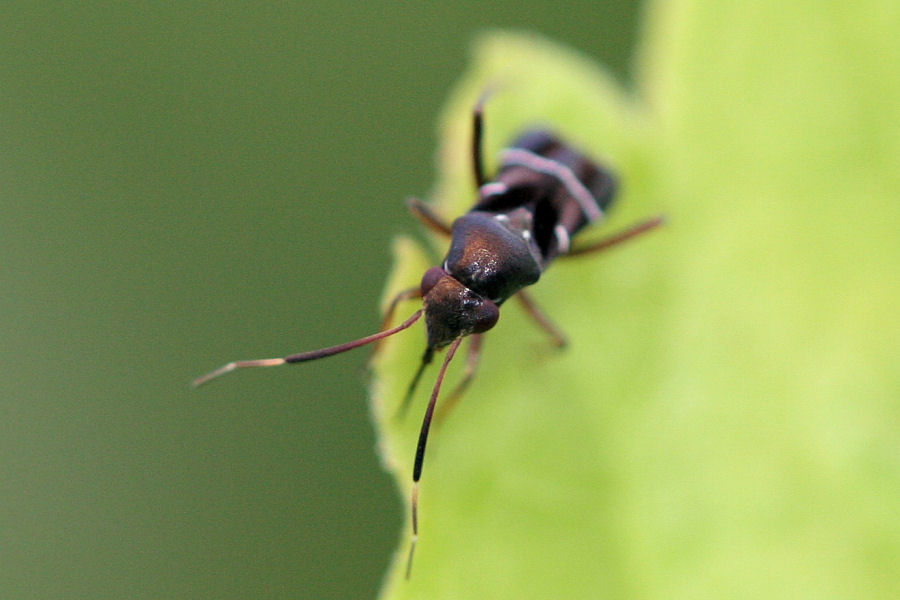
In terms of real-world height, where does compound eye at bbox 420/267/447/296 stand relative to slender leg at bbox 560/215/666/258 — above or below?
below

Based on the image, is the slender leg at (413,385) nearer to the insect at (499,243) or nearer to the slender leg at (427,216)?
the insect at (499,243)

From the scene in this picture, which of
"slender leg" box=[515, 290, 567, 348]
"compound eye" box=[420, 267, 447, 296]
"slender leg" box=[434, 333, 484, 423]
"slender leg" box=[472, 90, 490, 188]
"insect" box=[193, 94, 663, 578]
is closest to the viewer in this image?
"slender leg" box=[434, 333, 484, 423]

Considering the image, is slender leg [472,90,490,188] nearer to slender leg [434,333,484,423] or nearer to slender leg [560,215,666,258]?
slender leg [560,215,666,258]

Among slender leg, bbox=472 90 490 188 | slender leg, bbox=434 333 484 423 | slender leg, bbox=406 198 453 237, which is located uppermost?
slender leg, bbox=472 90 490 188

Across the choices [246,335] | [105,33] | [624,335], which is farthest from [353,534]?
[105,33]

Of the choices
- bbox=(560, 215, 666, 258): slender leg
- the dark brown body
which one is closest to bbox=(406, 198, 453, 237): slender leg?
the dark brown body

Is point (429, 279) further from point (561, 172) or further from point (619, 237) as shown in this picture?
point (561, 172)

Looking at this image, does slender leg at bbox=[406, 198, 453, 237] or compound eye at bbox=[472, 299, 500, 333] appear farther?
slender leg at bbox=[406, 198, 453, 237]

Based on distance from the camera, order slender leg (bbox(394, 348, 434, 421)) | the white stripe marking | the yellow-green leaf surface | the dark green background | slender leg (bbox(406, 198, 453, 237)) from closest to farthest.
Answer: the yellow-green leaf surface → slender leg (bbox(394, 348, 434, 421)) → slender leg (bbox(406, 198, 453, 237)) → the white stripe marking → the dark green background
